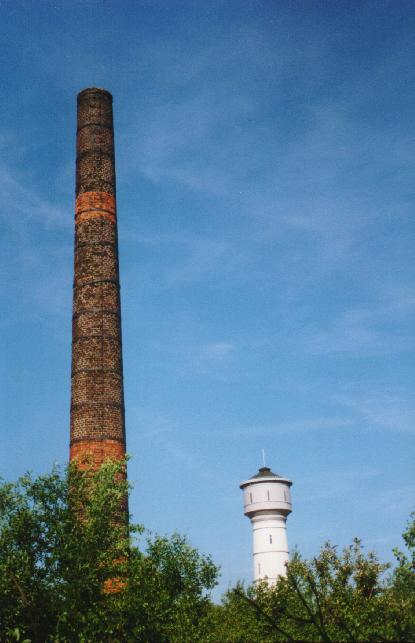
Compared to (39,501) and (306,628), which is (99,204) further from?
(306,628)

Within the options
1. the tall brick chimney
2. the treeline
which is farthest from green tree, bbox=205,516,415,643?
the tall brick chimney

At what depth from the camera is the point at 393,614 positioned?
63.1 feet

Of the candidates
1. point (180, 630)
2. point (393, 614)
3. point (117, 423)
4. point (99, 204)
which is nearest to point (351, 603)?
point (393, 614)

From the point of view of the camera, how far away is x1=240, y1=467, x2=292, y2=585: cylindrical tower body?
117 ft

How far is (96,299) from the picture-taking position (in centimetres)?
2581

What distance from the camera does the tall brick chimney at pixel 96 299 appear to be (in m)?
24.2

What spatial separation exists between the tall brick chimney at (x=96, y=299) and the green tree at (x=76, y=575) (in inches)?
A: 173

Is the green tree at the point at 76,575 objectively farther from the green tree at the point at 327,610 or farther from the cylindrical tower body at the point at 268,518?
the cylindrical tower body at the point at 268,518

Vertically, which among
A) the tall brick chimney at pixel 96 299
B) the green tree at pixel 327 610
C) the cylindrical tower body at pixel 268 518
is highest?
the tall brick chimney at pixel 96 299

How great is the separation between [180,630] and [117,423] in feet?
30.5

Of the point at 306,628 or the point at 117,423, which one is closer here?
the point at 306,628

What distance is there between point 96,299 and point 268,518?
56.7 feet

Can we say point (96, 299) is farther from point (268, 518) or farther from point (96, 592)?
point (268, 518)

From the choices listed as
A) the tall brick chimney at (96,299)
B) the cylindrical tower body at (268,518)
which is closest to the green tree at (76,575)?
the tall brick chimney at (96,299)
